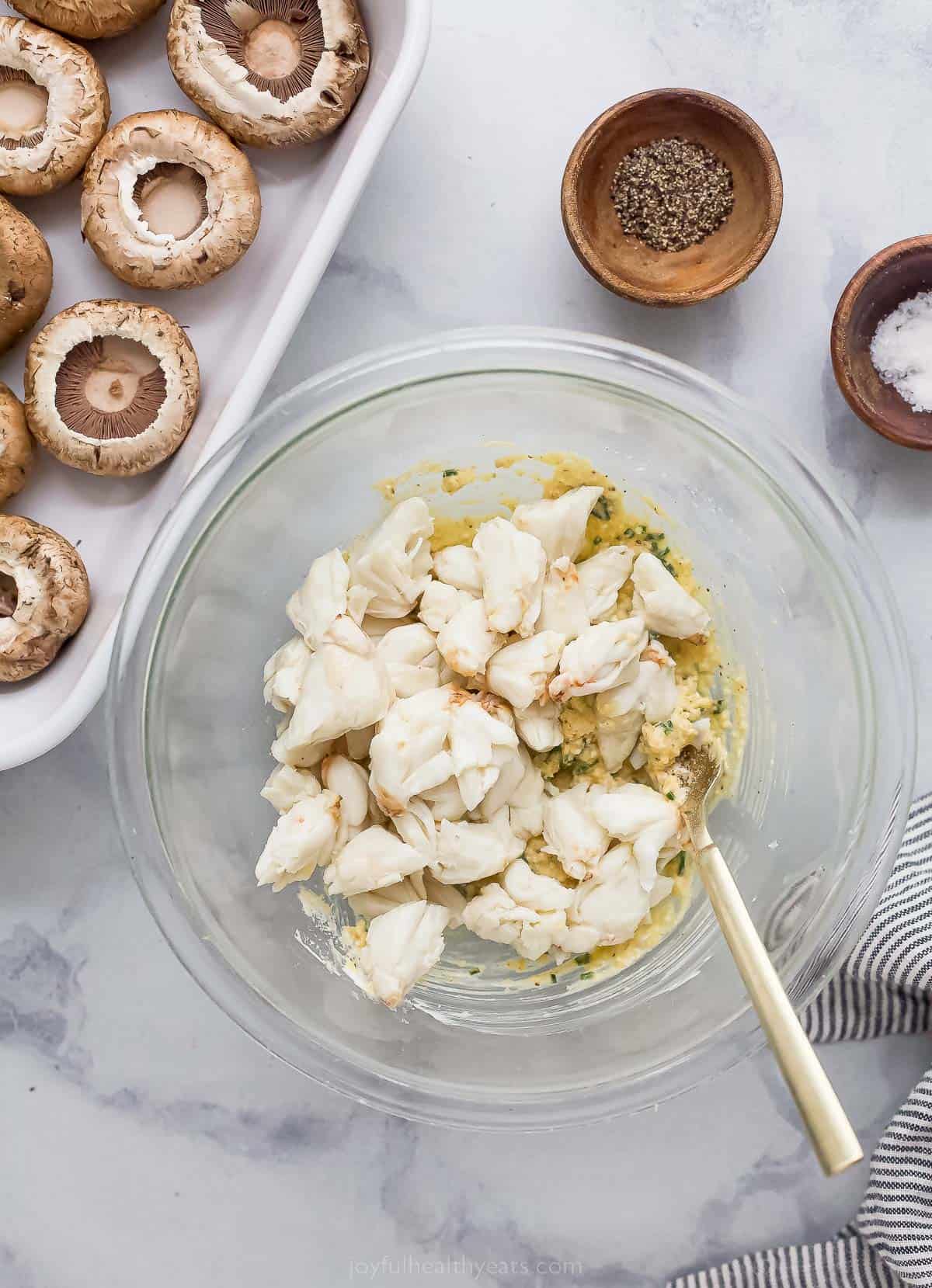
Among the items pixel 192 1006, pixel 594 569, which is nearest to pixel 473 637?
pixel 594 569

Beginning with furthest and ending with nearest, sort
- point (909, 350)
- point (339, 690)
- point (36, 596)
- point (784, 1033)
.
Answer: point (909, 350), point (36, 596), point (339, 690), point (784, 1033)

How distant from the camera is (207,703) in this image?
4.19ft

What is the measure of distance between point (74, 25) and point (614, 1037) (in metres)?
1.35

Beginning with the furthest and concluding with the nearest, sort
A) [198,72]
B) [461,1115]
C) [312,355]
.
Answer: [312,355] → [198,72] → [461,1115]

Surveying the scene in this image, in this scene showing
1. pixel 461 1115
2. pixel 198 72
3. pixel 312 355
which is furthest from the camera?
pixel 312 355

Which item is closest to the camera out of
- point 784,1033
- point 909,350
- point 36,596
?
point 784,1033

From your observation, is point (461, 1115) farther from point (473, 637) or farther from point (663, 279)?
point (663, 279)

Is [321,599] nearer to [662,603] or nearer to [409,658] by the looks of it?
[409,658]

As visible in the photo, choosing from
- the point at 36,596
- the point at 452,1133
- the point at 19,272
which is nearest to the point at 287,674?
the point at 36,596

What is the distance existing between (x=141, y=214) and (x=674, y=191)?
0.66m

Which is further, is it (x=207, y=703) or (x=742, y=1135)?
(x=742, y=1135)

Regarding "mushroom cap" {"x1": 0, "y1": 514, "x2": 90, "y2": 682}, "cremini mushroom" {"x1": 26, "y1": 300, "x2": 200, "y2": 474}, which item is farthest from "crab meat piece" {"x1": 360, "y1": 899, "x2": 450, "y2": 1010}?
"cremini mushroom" {"x1": 26, "y1": 300, "x2": 200, "y2": 474}

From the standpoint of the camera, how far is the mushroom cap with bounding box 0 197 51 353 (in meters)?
1.29

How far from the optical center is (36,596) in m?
1.27
